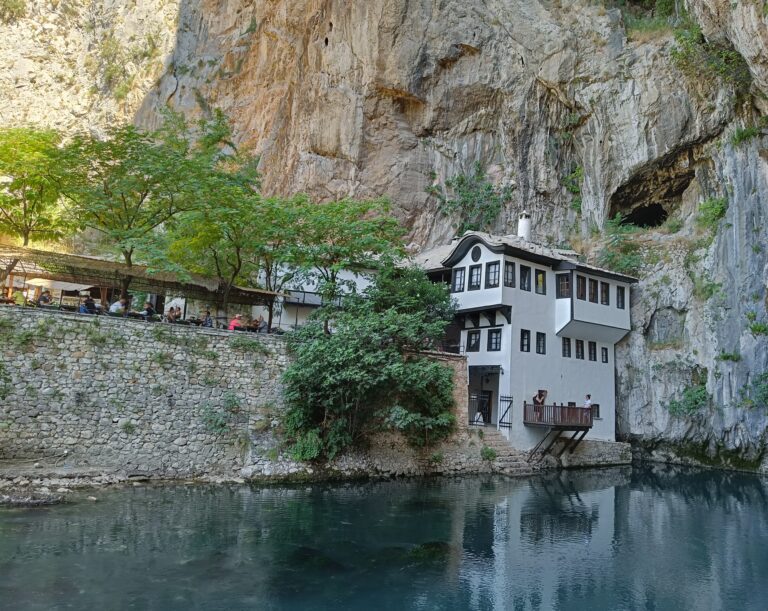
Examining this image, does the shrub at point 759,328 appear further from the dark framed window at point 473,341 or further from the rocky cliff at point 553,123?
the dark framed window at point 473,341

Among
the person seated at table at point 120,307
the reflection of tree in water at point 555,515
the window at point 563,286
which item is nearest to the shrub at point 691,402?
the window at point 563,286

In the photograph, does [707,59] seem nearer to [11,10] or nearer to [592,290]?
[592,290]

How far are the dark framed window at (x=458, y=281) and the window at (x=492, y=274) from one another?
157 centimetres

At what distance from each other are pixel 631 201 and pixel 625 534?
993 inches

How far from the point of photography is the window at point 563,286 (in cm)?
2834

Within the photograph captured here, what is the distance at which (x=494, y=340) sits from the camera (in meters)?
27.4

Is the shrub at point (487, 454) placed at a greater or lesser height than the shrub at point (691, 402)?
lesser

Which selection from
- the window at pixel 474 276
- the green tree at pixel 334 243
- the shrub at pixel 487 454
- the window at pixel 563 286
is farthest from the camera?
the window at pixel 563 286

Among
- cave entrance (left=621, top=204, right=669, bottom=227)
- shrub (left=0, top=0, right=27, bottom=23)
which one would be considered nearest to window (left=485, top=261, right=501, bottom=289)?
cave entrance (left=621, top=204, right=669, bottom=227)

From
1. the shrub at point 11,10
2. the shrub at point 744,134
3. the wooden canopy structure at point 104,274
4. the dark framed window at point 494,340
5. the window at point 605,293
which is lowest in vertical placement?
the dark framed window at point 494,340

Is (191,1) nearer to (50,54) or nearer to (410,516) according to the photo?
(50,54)

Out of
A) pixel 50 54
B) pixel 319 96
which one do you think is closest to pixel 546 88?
pixel 319 96

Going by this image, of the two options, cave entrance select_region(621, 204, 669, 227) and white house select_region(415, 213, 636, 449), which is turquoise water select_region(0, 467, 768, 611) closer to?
white house select_region(415, 213, 636, 449)

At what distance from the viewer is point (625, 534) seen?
1547cm
